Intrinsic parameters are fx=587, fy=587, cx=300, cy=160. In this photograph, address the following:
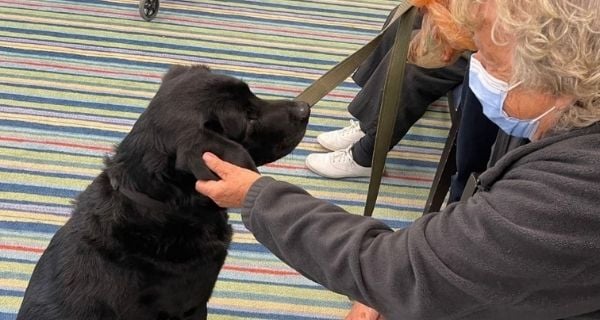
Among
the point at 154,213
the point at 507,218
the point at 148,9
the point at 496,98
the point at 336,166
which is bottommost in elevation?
the point at 336,166

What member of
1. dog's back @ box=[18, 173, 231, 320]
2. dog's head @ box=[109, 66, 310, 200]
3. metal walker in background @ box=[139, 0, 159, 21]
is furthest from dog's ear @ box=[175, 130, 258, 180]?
metal walker in background @ box=[139, 0, 159, 21]

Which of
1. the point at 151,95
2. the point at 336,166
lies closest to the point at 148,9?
the point at 151,95

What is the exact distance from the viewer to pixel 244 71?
9.14 ft

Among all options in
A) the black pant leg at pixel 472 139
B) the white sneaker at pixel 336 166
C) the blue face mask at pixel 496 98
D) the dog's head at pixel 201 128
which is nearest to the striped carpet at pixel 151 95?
the white sneaker at pixel 336 166

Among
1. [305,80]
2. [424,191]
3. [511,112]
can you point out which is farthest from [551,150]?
[305,80]

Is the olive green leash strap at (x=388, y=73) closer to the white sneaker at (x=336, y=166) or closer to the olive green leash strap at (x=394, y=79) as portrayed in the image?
the olive green leash strap at (x=394, y=79)

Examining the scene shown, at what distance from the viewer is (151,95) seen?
8.39 feet

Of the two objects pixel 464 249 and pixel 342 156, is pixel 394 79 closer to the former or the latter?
pixel 464 249

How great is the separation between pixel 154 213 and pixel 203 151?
0.21m

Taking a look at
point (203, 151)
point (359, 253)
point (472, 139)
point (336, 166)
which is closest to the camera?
point (359, 253)

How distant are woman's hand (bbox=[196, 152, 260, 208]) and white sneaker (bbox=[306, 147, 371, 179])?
1170mm

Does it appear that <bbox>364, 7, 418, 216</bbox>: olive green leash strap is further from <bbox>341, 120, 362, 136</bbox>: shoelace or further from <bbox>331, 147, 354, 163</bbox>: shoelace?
<bbox>341, 120, 362, 136</bbox>: shoelace

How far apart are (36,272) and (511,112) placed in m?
1.06

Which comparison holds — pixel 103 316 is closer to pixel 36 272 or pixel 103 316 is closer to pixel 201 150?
pixel 36 272
